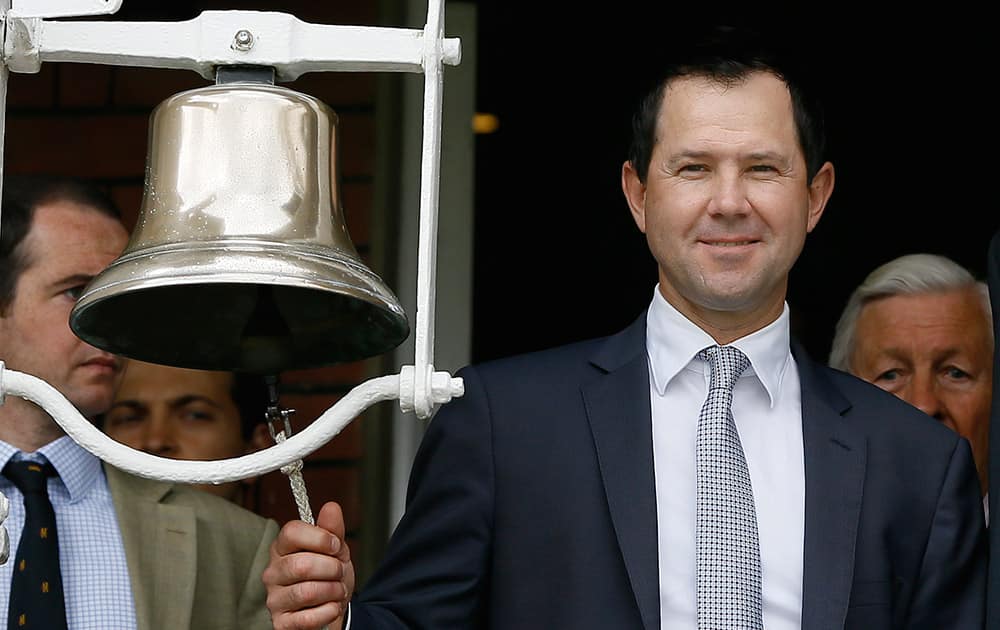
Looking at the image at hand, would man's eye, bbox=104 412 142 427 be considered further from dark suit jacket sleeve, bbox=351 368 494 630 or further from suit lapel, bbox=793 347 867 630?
suit lapel, bbox=793 347 867 630

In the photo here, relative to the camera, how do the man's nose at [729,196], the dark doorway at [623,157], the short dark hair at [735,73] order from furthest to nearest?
the dark doorway at [623,157] → the short dark hair at [735,73] → the man's nose at [729,196]

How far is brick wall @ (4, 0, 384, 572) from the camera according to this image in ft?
11.3

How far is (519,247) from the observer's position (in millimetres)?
4414

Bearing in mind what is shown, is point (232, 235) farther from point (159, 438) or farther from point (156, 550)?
point (159, 438)

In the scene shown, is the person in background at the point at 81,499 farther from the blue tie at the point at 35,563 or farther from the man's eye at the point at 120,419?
the man's eye at the point at 120,419

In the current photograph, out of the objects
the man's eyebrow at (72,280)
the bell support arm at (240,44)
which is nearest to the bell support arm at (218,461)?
the bell support arm at (240,44)

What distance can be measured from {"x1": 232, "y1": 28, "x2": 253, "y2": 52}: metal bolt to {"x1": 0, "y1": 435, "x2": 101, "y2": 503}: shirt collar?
0.81 m

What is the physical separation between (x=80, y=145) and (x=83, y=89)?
105mm

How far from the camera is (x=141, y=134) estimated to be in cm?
348

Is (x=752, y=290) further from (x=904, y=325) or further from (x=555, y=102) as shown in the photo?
(x=555, y=102)

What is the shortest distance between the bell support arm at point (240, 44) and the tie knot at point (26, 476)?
2.43 ft

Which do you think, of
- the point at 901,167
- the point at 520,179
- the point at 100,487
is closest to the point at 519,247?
the point at 520,179

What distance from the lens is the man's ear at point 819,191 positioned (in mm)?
2354

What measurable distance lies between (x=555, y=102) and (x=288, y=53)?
2.43 metres
